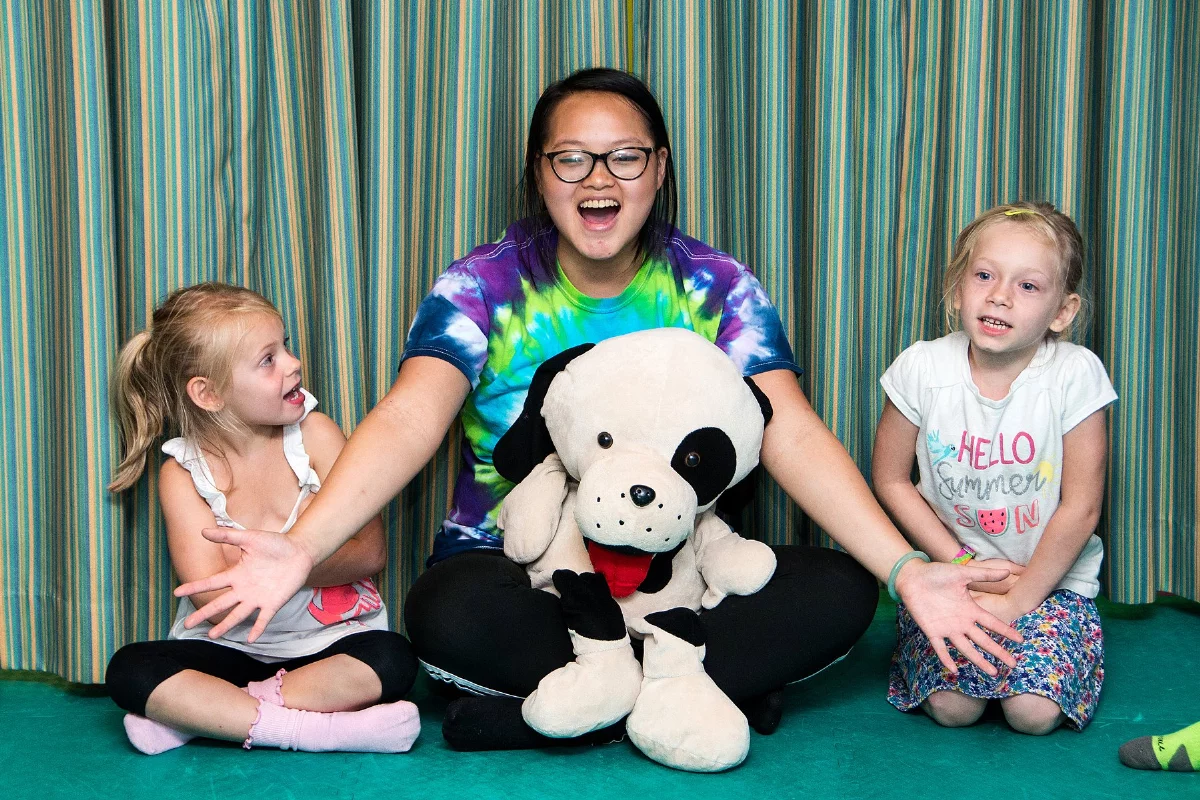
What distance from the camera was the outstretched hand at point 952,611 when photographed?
1.24 meters


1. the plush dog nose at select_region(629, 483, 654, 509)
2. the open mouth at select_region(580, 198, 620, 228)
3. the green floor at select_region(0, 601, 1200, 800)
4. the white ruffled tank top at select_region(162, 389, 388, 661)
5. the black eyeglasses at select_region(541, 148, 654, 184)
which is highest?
the black eyeglasses at select_region(541, 148, 654, 184)

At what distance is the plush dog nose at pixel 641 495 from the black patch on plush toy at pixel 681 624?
17 centimetres

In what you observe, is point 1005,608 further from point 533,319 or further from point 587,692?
point 533,319

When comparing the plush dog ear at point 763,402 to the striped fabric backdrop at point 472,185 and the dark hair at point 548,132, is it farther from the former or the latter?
the striped fabric backdrop at point 472,185

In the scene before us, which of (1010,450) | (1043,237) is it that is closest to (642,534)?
(1010,450)

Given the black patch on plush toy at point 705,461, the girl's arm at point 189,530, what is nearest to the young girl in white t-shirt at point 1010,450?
the black patch on plush toy at point 705,461

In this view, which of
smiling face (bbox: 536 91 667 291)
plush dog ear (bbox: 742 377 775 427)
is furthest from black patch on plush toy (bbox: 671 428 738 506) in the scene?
smiling face (bbox: 536 91 667 291)

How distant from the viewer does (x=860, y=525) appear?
4.58ft

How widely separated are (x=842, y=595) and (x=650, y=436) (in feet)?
1.08

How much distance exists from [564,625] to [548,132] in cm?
67

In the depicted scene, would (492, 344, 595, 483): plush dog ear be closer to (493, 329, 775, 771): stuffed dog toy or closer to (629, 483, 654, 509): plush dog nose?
(493, 329, 775, 771): stuffed dog toy

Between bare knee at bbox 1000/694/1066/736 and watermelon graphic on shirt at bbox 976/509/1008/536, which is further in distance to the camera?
watermelon graphic on shirt at bbox 976/509/1008/536

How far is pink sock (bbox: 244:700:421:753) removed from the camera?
1.34 meters

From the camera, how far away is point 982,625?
126 centimetres
